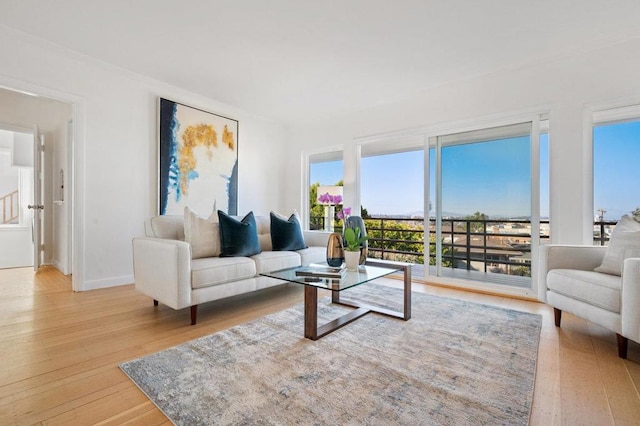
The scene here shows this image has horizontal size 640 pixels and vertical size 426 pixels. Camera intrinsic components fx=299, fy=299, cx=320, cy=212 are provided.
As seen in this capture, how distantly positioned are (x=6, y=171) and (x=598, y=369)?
8915mm

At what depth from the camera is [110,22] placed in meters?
2.53

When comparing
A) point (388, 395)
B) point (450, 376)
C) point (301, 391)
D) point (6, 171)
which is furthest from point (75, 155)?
point (6, 171)

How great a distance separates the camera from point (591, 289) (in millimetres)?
1997

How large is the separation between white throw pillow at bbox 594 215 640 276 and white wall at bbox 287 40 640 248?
66 cm

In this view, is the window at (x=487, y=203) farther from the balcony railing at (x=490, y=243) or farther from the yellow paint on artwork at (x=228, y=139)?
the yellow paint on artwork at (x=228, y=139)

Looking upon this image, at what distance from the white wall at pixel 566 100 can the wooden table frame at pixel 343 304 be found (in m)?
1.79

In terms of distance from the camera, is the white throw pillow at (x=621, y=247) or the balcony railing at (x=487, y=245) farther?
the balcony railing at (x=487, y=245)

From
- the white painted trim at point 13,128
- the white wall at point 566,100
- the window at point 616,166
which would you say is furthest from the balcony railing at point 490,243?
the white painted trim at point 13,128

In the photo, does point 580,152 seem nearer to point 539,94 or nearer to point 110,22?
point 539,94

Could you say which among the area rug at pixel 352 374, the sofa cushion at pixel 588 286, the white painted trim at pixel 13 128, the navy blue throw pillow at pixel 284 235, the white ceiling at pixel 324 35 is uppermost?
the white ceiling at pixel 324 35

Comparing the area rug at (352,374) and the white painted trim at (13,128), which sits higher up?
the white painted trim at (13,128)

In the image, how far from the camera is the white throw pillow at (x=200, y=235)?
2709 millimetres

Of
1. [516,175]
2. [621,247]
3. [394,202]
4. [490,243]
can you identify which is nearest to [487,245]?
[490,243]

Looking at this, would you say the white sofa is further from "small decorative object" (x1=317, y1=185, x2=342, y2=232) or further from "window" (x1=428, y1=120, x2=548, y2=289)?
"window" (x1=428, y1=120, x2=548, y2=289)
